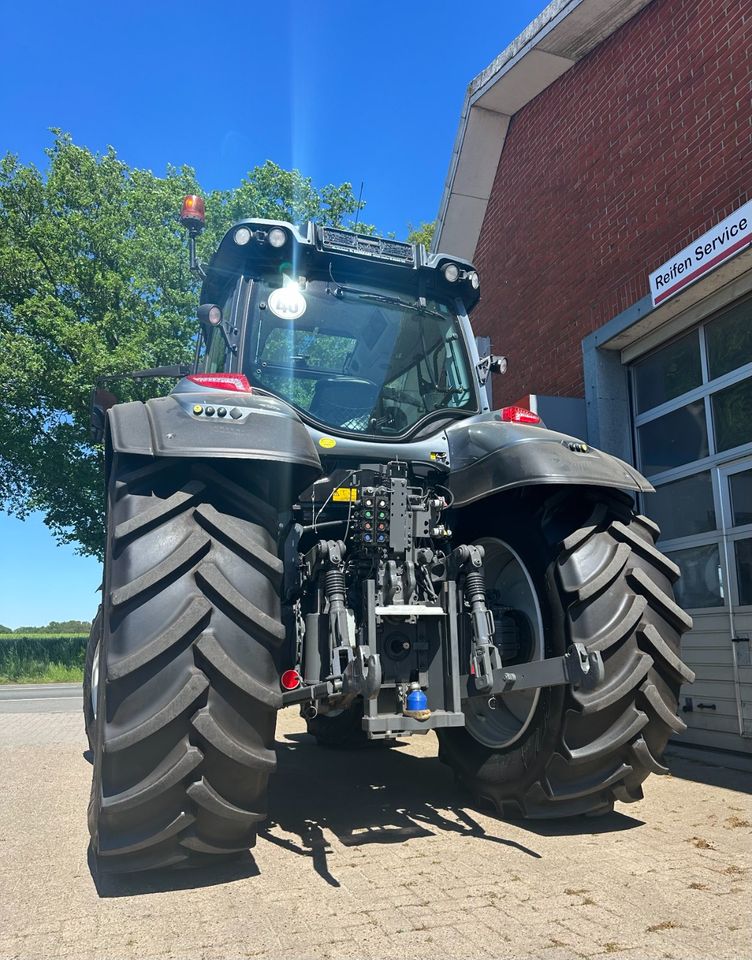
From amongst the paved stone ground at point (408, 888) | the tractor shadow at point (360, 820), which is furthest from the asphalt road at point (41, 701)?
the paved stone ground at point (408, 888)

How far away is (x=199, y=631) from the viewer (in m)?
2.91

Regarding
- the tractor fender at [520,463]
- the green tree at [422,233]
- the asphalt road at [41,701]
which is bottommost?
the asphalt road at [41,701]

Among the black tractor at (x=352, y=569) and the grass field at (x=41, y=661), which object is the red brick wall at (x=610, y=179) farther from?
the grass field at (x=41, y=661)

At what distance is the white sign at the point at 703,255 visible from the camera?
589cm

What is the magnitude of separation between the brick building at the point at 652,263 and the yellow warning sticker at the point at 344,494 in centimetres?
390

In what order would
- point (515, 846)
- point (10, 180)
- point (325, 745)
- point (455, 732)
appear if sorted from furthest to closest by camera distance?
point (10, 180) → point (325, 745) → point (455, 732) → point (515, 846)

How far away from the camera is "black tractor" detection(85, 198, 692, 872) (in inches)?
113

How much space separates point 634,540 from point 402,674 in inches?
51.2

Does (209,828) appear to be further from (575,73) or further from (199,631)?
(575,73)

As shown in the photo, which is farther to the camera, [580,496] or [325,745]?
[325,745]

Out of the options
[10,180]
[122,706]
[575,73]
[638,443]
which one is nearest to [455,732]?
[122,706]

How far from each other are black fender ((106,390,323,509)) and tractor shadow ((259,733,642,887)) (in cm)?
161

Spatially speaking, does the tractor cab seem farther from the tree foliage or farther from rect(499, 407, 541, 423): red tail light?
the tree foliage

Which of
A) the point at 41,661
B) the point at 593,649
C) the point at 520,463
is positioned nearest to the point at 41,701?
the point at 41,661
